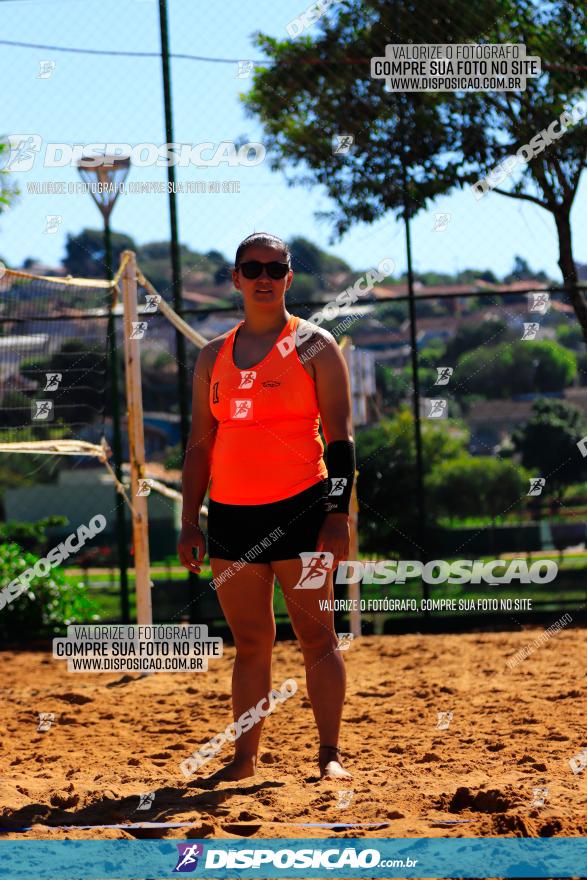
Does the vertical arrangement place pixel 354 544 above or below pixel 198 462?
below

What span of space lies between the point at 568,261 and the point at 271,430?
4.70 m

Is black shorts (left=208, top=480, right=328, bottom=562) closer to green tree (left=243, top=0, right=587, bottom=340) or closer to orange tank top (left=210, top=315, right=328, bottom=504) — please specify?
orange tank top (left=210, top=315, right=328, bottom=504)

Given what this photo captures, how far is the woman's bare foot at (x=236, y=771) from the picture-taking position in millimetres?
3750

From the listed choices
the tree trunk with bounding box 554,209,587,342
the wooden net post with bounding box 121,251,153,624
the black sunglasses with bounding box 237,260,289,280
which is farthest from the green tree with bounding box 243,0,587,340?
the black sunglasses with bounding box 237,260,289,280

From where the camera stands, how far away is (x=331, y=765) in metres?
3.70

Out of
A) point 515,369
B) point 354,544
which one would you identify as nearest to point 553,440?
point 515,369

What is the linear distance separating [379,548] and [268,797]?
519 centimetres

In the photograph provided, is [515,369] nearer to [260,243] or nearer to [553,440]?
[553,440]

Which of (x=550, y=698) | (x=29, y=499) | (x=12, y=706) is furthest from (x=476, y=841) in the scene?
(x=29, y=499)

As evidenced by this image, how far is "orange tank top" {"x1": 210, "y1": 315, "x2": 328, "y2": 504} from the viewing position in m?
3.68

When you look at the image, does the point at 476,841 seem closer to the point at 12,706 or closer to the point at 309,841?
the point at 309,841

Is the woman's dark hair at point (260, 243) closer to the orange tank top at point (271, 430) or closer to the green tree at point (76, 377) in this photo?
the orange tank top at point (271, 430)

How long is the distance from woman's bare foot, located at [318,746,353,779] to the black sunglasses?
1644mm

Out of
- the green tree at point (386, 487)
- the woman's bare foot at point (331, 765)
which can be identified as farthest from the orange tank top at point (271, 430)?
the green tree at point (386, 487)
